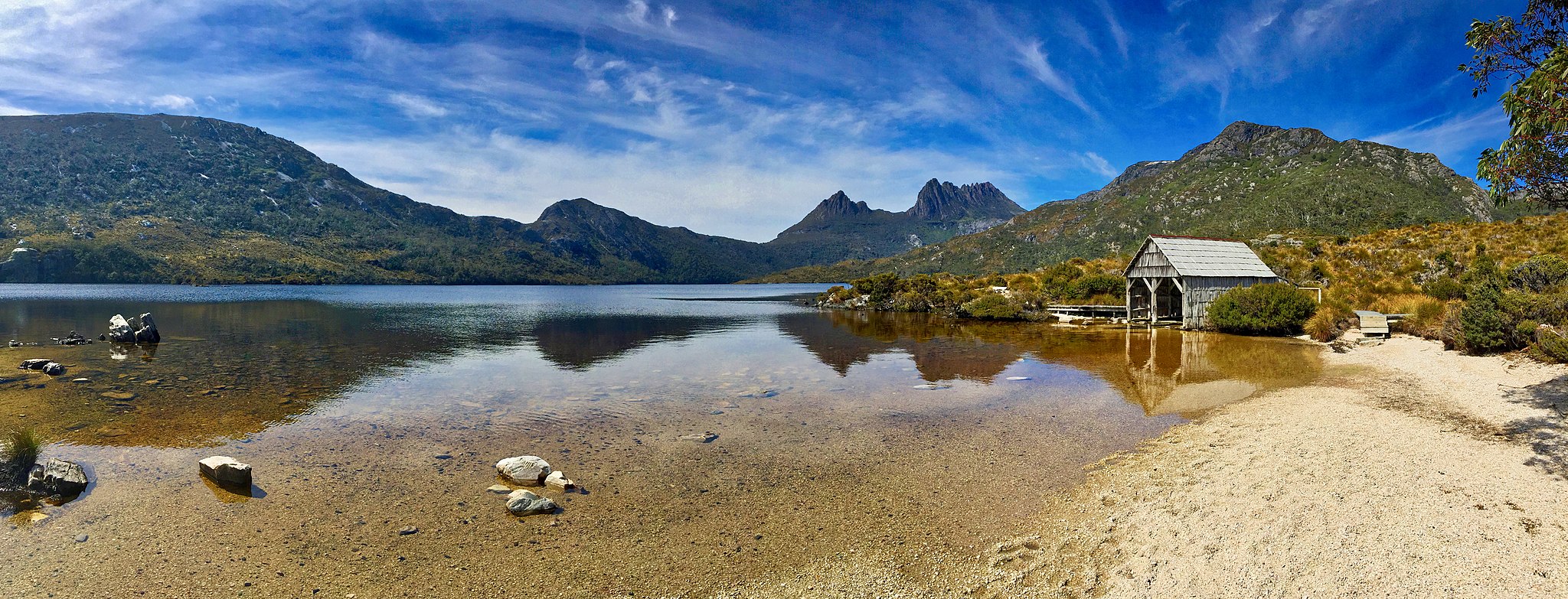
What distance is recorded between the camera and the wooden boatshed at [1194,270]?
32125 mm

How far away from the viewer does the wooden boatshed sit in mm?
32125

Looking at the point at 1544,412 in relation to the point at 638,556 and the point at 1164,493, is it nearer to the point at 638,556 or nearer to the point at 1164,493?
the point at 1164,493

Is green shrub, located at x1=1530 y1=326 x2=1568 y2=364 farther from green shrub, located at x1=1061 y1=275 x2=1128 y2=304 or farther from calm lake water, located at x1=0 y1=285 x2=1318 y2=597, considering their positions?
green shrub, located at x1=1061 y1=275 x2=1128 y2=304

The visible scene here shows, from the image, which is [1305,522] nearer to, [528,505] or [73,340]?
[528,505]

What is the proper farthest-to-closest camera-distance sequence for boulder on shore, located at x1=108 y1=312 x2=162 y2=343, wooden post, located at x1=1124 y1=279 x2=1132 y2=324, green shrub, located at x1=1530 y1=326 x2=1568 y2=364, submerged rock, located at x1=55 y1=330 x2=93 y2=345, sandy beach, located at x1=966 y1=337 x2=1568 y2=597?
wooden post, located at x1=1124 y1=279 x2=1132 y2=324 < boulder on shore, located at x1=108 y1=312 x2=162 y2=343 < submerged rock, located at x1=55 y1=330 x2=93 y2=345 < green shrub, located at x1=1530 y1=326 x2=1568 y2=364 < sandy beach, located at x1=966 y1=337 x2=1568 y2=597

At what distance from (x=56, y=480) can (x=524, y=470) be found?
6.59 metres

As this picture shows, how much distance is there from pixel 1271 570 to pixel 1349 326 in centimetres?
2872

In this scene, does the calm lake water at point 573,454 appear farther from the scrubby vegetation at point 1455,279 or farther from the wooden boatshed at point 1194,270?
the wooden boatshed at point 1194,270

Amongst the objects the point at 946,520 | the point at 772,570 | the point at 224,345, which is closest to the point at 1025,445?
the point at 946,520

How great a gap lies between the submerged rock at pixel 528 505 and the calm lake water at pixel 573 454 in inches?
5.7

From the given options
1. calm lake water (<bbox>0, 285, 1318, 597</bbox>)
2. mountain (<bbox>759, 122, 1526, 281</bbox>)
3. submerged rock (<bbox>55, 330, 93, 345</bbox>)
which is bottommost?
calm lake water (<bbox>0, 285, 1318, 597</bbox>)

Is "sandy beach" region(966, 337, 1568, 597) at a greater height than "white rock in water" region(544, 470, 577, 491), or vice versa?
"sandy beach" region(966, 337, 1568, 597)

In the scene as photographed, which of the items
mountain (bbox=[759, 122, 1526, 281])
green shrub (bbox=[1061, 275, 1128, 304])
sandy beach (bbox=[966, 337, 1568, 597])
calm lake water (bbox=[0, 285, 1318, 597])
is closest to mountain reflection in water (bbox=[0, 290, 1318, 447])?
calm lake water (bbox=[0, 285, 1318, 597])

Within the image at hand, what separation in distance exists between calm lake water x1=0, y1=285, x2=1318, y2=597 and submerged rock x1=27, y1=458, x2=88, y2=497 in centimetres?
35
